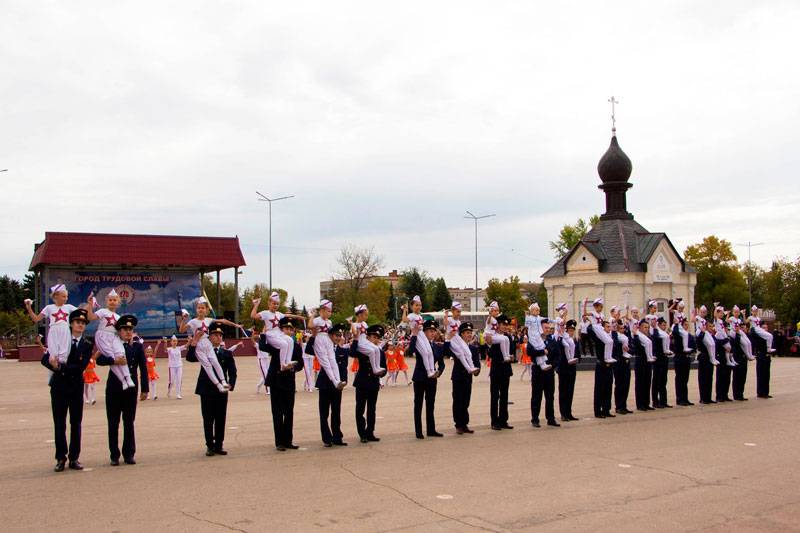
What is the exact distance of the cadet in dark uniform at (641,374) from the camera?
1628cm

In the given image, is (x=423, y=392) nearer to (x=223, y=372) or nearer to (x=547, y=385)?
(x=547, y=385)

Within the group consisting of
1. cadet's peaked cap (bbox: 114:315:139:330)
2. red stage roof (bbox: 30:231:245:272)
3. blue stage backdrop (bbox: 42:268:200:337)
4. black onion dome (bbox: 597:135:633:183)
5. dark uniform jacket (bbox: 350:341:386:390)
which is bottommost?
dark uniform jacket (bbox: 350:341:386:390)

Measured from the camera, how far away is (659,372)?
1678 cm

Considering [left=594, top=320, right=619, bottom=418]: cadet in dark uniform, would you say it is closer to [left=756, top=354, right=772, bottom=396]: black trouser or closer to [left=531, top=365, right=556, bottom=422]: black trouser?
[left=531, top=365, right=556, bottom=422]: black trouser

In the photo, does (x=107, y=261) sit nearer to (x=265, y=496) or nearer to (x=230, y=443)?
(x=230, y=443)

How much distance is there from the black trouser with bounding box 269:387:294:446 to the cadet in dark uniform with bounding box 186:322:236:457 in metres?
0.73

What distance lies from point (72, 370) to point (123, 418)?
0.89 metres

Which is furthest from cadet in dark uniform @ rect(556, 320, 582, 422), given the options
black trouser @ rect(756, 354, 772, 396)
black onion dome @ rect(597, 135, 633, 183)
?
black onion dome @ rect(597, 135, 633, 183)

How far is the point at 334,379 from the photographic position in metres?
11.4

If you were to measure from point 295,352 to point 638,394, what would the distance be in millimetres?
8311

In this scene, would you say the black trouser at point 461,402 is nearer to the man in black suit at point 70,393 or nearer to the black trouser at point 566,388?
the black trouser at point 566,388

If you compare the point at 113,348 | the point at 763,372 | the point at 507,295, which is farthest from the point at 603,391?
the point at 507,295

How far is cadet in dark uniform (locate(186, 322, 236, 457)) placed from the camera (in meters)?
10.4

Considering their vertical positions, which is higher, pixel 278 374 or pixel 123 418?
pixel 278 374
